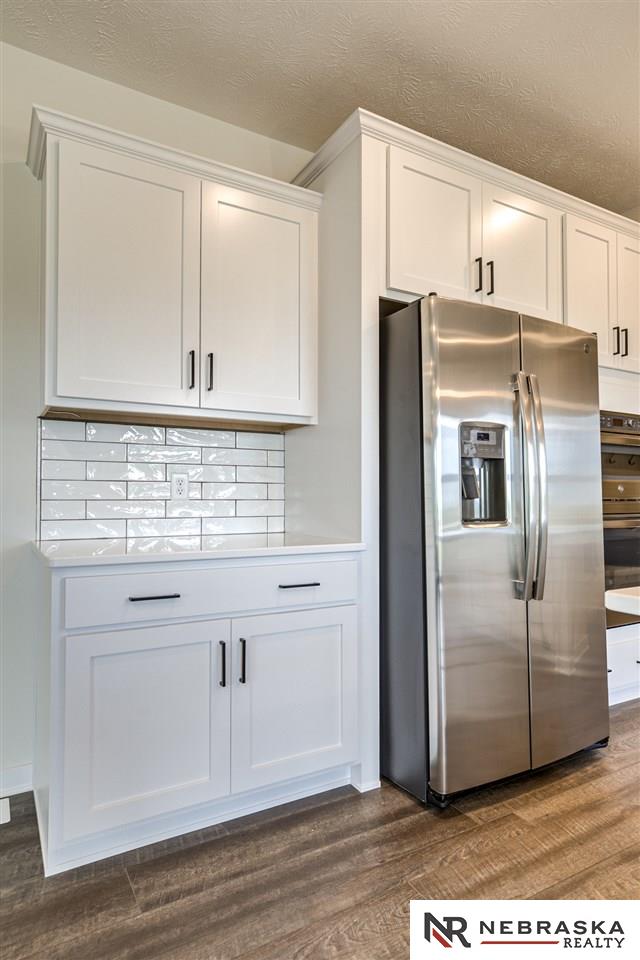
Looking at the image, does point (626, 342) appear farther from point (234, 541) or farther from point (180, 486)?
point (180, 486)

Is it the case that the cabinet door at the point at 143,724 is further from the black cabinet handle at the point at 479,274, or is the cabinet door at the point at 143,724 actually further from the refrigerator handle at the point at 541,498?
the black cabinet handle at the point at 479,274

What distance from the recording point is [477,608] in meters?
2.06

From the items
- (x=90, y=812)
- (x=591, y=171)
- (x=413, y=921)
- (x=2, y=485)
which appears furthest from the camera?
(x=591, y=171)

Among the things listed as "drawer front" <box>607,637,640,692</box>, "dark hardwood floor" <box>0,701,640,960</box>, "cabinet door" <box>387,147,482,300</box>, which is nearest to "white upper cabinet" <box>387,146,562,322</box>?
"cabinet door" <box>387,147,482,300</box>

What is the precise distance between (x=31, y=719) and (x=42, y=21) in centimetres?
262

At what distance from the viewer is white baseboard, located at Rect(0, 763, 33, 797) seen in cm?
213

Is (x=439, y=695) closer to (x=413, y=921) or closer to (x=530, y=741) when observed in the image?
(x=530, y=741)

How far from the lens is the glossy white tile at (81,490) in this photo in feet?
7.31

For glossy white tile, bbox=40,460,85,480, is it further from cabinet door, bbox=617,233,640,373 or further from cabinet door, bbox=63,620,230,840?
cabinet door, bbox=617,233,640,373

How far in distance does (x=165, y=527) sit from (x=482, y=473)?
132 cm

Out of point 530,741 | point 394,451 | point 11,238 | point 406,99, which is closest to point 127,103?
point 11,238

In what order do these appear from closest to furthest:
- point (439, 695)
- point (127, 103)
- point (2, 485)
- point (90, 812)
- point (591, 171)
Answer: point (90, 812) → point (439, 695) → point (2, 485) → point (127, 103) → point (591, 171)

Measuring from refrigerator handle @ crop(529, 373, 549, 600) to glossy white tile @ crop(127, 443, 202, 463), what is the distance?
1408mm

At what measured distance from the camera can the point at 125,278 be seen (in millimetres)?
2059
